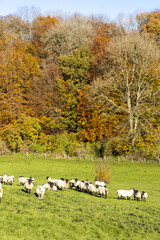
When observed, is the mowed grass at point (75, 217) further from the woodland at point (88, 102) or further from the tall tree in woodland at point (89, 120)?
the tall tree in woodland at point (89, 120)

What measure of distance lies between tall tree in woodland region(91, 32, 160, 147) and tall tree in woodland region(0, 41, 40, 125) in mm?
16362

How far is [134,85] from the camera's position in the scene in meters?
55.3

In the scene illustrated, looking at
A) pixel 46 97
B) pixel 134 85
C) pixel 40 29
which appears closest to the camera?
pixel 134 85

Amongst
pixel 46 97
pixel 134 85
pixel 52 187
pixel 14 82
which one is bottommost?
pixel 52 187

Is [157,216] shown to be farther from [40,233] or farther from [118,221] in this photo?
[40,233]

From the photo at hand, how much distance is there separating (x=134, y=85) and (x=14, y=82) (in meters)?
25.1

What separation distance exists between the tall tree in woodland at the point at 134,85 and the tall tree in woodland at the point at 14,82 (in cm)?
1636

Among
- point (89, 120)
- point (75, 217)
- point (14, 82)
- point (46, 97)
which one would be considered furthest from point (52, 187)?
point (14, 82)

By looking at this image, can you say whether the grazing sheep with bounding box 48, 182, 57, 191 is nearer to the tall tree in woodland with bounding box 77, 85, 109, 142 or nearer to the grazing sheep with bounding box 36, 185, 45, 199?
the grazing sheep with bounding box 36, 185, 45, 199

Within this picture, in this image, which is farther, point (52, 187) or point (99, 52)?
point (99, 52)

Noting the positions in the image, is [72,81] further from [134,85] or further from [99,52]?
[134,85]

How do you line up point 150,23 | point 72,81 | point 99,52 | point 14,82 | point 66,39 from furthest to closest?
1. point 150,23
2. point 66,39
3. point 99,52
4. point 14,82
5. point 72,81

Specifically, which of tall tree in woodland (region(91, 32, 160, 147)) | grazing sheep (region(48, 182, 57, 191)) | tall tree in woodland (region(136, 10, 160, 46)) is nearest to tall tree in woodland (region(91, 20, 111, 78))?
tall tree in woodland (region(91, 32, 160, 147))

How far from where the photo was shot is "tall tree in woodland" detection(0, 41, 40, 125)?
60.7 m
